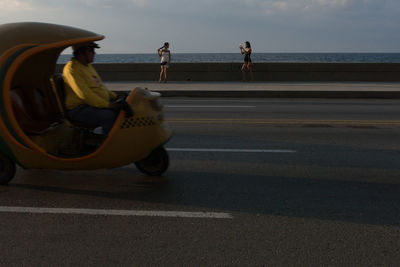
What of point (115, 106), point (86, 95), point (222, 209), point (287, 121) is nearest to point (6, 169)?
point (86, 95)

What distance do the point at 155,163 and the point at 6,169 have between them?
1.73 m

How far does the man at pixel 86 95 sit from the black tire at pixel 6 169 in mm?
865

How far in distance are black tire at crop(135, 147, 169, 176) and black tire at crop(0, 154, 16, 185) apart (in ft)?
4.79

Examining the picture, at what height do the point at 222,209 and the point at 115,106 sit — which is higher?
the point at 115,106

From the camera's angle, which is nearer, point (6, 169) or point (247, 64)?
point (6, 169)

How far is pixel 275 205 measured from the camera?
4.57 metres

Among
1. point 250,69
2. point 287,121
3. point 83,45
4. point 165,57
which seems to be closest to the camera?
point 83,45

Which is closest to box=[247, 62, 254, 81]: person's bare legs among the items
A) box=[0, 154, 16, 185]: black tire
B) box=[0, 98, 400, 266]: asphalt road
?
box=[0, 98, 400, 266]: asphalt road

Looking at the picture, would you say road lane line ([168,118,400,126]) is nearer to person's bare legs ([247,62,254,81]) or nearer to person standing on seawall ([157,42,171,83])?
person standing on seawall ([157,42,171,83])

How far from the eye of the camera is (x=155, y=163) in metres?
5.63

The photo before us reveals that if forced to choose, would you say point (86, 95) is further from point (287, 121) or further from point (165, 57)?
point (165, 57)

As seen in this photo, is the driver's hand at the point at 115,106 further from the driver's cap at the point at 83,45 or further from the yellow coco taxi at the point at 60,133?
the driver's cap at the point at 83,45

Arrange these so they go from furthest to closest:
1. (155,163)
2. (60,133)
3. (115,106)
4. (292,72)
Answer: (292,72), (155,163), (60,133), (115,106)

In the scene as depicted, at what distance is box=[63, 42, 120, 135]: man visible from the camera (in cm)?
503
